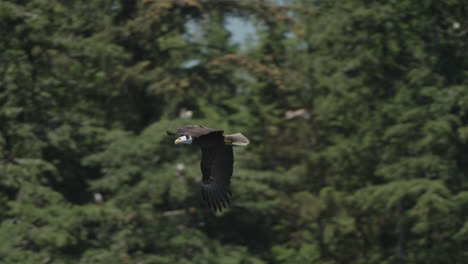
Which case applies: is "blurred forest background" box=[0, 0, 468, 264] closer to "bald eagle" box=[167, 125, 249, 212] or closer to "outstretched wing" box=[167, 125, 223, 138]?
"bald eagle" box=[167, 125, 249, 212]

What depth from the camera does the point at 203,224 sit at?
1747cm

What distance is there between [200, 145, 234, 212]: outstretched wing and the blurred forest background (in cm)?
526

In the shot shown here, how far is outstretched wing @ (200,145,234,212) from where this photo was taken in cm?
1018

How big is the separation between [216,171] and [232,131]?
682cm

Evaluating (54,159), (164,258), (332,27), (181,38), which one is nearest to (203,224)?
(164,258)

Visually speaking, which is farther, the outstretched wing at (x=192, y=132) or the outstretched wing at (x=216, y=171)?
the outstretched wing at (x=216, y=171)

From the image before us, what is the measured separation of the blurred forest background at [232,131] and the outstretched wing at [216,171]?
207 inches

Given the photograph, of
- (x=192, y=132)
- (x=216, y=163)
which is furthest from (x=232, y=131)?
(x=192, y=132)

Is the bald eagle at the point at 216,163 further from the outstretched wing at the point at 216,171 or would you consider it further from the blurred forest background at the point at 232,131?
the blurred forest background at the point at 232,131

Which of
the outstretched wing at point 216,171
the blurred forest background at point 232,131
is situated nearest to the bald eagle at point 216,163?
the outstretched wing at point 216,171

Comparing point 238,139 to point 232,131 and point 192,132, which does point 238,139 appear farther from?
point 232,131

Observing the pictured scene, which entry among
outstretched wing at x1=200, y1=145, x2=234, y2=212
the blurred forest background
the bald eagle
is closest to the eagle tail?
the bald eagle

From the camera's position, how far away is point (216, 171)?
33.8ft

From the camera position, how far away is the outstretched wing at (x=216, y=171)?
10.2 meters
